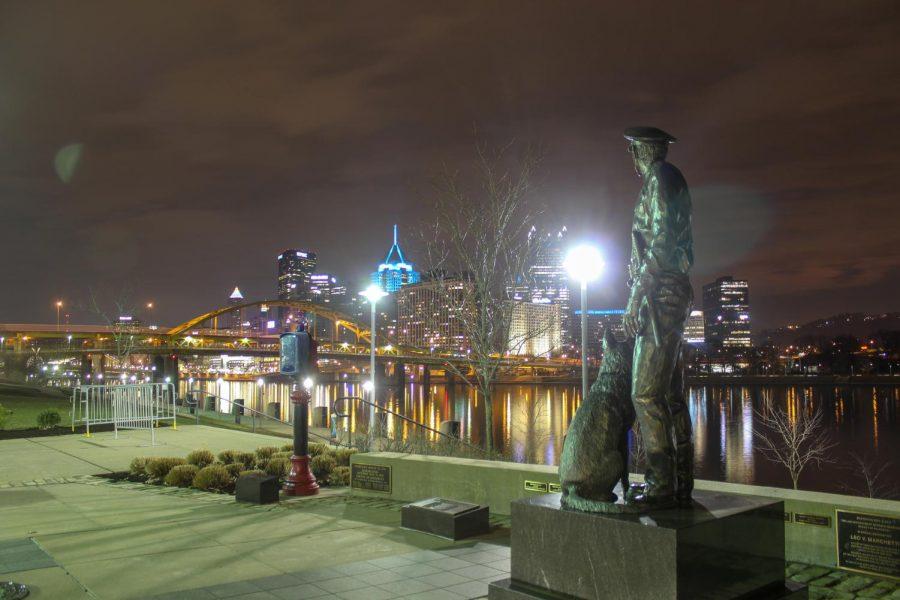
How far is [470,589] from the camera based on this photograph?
6367mm

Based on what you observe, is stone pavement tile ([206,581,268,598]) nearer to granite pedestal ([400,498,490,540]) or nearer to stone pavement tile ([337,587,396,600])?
stone pavement tile ([337,587,396,600])

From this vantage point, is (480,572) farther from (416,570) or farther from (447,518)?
(447,518)

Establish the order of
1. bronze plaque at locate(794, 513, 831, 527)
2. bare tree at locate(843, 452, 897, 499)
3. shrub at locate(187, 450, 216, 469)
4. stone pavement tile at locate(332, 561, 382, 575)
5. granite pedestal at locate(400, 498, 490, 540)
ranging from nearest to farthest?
bronze plaque at locate(794, 513, 831, 527) → stone pavement tile at locate(332, 561, 382, 575) → granite pedestal at locate(400, 498, 490, 540) → shrub at locate(187, 450, 216, 469) → bare tree at locate(843, 452, 897, 499)

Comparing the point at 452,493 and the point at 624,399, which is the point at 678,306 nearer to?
the point at 624,399

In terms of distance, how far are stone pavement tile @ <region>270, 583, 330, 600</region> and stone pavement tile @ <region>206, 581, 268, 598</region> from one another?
0.23m

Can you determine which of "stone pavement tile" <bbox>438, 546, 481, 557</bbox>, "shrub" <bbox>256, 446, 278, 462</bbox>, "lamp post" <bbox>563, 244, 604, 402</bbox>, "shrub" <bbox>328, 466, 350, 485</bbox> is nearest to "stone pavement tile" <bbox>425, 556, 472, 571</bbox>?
"stone pavement tile" <bbox>438, 546, 481, 557</bbox>

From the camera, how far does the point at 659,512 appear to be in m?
5.22

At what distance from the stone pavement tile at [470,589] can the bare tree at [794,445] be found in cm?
646

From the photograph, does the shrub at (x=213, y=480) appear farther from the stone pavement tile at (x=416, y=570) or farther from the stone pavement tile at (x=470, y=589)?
the stone pavement tile at (x=470, y=589)

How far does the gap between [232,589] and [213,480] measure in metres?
6.29

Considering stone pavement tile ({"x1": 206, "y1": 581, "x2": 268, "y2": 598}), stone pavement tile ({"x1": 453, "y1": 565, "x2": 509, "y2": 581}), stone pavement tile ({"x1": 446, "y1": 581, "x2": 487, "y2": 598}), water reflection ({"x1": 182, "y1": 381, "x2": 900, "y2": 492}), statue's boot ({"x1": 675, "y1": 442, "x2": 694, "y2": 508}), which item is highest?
statue's boot ({"x1": 675, "y1": 442, "x2": 694, "y2": 508})

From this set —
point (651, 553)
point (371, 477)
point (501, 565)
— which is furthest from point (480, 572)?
point (371, 477)

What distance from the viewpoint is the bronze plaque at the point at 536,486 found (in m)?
8.70

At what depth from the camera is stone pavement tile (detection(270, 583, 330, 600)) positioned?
6.09 metres
